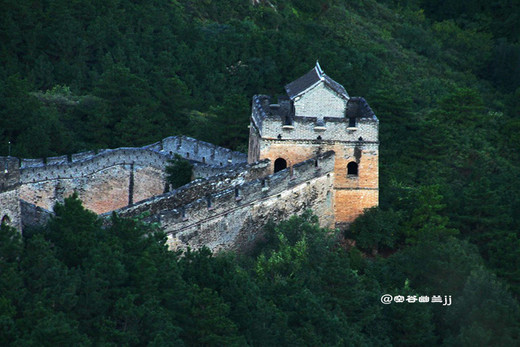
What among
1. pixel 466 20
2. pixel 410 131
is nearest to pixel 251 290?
pixel 410 131

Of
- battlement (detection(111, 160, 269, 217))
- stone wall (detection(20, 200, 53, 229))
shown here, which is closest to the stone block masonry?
battlement (detection(111, 160, 269, 217))

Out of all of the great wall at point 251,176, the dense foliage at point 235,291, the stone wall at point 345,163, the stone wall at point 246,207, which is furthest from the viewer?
the stone wall at point 345,163

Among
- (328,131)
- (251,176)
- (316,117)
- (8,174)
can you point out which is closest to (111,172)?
(251,176)

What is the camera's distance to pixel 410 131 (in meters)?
56.5

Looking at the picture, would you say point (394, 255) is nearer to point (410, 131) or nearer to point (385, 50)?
point (410, 131)

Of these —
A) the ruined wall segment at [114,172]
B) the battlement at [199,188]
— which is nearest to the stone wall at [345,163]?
the battlement at [199,188]

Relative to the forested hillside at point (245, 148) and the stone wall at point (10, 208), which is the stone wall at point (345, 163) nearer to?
the forested hillside at point (245, 148)

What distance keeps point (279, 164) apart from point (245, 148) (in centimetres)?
573

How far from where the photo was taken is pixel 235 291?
1505 inches

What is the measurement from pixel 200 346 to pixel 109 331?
122 inches

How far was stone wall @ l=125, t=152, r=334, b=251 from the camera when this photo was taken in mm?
40844

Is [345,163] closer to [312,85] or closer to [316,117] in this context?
[316,117]

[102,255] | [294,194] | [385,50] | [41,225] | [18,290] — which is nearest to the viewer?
[18,290]

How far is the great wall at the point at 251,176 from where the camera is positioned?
42031 mm
